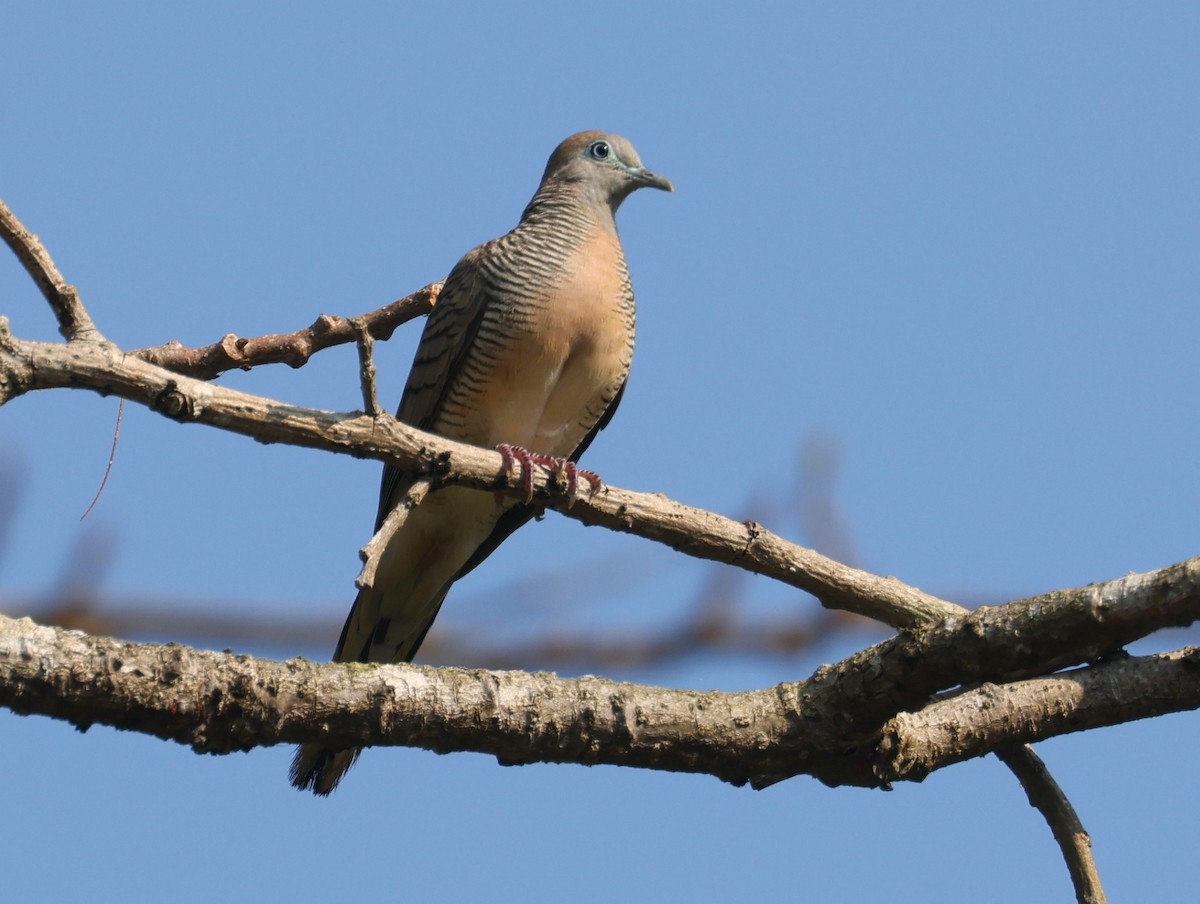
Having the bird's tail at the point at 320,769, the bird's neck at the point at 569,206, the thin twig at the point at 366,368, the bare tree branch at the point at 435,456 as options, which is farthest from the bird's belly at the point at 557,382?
the thin twig at the point at 366,368

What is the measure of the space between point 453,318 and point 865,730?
3.21 m

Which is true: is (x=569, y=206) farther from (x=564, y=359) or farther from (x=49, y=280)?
(x=49, y=280)

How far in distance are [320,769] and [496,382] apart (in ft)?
6.78

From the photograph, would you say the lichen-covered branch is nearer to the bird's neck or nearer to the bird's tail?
the bird's tail

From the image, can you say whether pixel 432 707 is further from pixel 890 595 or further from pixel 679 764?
pixel 890 595

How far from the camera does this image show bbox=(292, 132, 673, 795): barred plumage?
5.91 metres

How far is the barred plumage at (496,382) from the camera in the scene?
5.91 meters

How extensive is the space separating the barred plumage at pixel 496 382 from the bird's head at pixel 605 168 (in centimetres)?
61

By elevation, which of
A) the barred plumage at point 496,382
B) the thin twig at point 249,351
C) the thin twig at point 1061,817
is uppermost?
the barred plumage at point 496,382

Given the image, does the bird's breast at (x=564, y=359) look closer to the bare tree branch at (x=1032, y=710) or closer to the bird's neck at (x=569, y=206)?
the bird's neck at (x=569, y=206)

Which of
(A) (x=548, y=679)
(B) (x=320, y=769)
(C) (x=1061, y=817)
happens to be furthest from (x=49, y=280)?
(C) (x=1061, y=817)

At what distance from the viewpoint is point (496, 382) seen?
599 centimetres

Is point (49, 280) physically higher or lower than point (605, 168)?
lower

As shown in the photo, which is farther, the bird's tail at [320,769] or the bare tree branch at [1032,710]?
the bird's tail at [320,769]
